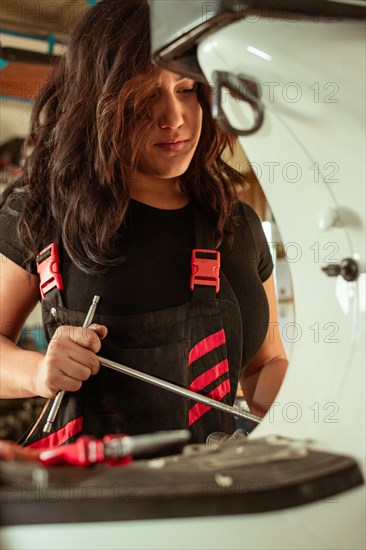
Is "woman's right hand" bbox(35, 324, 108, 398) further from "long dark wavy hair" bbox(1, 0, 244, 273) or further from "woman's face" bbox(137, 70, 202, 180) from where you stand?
"woman's face" bbox(137, 70, 202, 180)

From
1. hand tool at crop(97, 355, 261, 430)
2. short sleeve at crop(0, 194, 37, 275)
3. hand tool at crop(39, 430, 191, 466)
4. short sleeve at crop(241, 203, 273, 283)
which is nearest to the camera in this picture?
hand tool at crop(39, 430, 191, 466)

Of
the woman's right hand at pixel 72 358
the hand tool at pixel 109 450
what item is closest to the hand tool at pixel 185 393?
the woman's right hand at pixel 72 358

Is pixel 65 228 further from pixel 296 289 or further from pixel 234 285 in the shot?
pixel 296 289

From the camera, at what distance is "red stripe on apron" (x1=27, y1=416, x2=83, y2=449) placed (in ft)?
3.00

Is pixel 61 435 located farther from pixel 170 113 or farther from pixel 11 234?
pixel 170 113

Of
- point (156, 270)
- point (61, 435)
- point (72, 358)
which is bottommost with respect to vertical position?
point (61, 435)

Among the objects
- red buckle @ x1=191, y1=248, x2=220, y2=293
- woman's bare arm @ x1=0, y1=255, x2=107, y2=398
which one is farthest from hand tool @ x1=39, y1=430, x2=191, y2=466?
red buckle @ x1=191, y1=248, x2=220, y2=293

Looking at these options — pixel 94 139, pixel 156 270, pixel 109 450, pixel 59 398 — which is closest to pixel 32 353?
pixel 59 398

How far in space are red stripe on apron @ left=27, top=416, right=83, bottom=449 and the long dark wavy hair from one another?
0.21 m

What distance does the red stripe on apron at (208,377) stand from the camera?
0.93 meters

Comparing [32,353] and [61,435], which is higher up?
[32,353]

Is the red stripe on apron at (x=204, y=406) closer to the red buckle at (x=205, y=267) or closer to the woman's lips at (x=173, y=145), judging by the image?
the red buckle at (x=205, y=267)

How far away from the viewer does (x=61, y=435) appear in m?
0.92

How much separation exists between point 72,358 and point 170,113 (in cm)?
34
